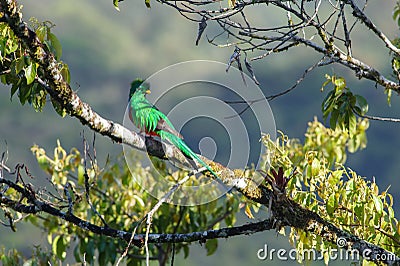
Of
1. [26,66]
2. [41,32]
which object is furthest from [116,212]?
[26,66]

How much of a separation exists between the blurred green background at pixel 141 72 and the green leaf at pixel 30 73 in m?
58.5

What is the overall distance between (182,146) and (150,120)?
34.5 inches

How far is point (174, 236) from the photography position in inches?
141

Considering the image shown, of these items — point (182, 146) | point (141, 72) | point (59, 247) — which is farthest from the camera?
point (141, 72)

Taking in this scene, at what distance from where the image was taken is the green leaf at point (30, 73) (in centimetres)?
324

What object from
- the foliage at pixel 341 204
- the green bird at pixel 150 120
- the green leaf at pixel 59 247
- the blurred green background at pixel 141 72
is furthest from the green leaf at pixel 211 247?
the blurred green background at pixel 141 72

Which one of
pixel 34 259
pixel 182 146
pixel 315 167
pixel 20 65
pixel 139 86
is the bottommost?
pixel 34 259

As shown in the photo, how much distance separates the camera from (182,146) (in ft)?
13.6

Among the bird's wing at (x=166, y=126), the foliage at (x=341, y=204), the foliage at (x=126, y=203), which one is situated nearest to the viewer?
the foliage at (x=341, y=204)

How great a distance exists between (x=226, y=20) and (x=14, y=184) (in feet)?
4.72

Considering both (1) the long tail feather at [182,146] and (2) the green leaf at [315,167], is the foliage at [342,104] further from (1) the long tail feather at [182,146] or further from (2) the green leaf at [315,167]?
(1) the long tail feather at [182,146]

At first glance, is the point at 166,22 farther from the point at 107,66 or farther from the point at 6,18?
the point at 6,18

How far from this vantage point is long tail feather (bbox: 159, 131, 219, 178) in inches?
145

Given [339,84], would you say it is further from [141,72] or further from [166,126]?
[141,72]
